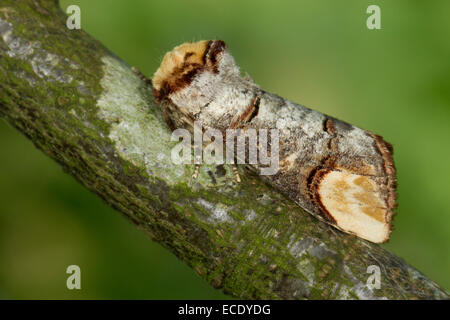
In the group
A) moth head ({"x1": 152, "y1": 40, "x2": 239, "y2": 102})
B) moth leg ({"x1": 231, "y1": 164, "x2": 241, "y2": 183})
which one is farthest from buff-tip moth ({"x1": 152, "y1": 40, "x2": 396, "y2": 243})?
moth leg ({"x1": 231, "y1": 164, "x2": 241, "y2": 183})

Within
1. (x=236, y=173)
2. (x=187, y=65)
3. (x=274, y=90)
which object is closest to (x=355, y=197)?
(x=236, y=173)

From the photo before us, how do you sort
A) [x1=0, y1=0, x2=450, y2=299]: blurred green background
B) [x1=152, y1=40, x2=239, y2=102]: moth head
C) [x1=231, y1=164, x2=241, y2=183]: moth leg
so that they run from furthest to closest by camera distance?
1. [x1=0, y1=0, x2=450, y2=299]: blurred green background
2. [x1=152, y1=40, x2=239, y2=102]: moth head
3. [x1=231, y1=164, x2=241, y2=183]: moth leg

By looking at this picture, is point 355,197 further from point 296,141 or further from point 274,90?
point 274,90

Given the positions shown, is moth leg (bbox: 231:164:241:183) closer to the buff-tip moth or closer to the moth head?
the buff-tip moth

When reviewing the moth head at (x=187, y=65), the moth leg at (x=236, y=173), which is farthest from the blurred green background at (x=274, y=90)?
the moth leg at (x=236, y=173)

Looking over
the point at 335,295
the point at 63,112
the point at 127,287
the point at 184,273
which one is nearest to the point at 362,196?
the point at 335,295

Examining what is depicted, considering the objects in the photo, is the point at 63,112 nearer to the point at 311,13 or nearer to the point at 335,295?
the point at 335,295
